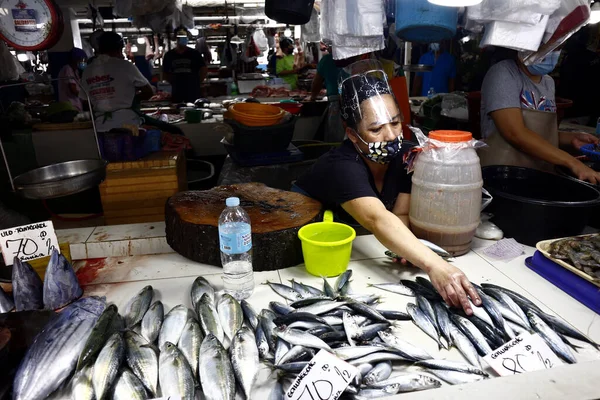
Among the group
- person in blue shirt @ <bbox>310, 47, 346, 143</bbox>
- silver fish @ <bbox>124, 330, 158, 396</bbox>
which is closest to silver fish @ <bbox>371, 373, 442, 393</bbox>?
silver fish @ <bbox>124, 330, 158, 396</bbox>

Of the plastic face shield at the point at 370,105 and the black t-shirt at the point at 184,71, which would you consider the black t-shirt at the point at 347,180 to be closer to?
the plastic face shield at the point at 370,105

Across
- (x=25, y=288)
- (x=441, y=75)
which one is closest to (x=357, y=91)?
(x=25, y=288)

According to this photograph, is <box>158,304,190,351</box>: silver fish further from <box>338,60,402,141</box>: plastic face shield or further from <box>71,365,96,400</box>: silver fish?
<box>338,60,402,141</box>: plastic face shield

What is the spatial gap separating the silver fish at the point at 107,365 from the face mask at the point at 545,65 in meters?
3.23

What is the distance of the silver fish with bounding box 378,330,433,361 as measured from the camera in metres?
1.59

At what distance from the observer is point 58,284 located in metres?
1.95

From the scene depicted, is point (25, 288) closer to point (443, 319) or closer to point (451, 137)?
point (443, 319)

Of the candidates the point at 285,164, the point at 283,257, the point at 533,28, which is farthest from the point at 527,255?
the point at 285,164

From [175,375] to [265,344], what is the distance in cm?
36

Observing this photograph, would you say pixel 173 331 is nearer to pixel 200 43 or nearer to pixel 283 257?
pixel 283 257

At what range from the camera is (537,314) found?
Result: 1810 mm

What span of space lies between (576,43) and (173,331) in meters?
8.31

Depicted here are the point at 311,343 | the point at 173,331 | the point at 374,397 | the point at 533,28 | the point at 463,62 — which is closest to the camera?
the point at 374,397

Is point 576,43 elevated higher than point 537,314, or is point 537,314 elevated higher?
point 576,43
